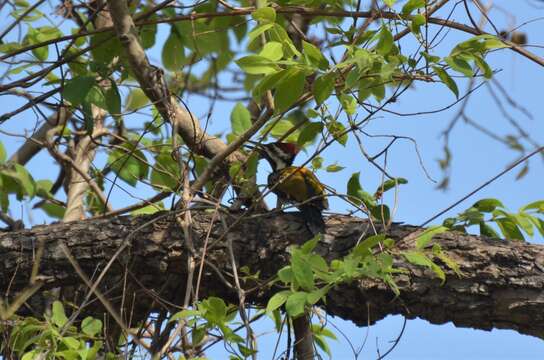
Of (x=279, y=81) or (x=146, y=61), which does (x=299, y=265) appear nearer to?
(x=279, y=81)

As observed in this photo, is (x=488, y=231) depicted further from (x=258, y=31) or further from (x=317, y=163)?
(x=258, y=31)

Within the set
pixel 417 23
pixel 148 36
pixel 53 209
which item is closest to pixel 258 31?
pixel 417 23

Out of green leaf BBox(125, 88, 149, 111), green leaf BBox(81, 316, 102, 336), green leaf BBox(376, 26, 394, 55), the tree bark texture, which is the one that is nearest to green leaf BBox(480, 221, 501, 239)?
the tree bark texture

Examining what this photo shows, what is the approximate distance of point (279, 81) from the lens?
301 cm

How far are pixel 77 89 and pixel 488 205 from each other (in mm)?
1868

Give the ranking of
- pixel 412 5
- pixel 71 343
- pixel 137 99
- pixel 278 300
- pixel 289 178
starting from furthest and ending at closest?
pixel 137 99 < pixel 289 178 < pixel 412 5 < pixel 71 343 < pixel 278 300

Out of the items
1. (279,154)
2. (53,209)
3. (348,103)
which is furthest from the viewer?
(53,209)

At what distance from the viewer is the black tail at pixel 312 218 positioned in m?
3.84

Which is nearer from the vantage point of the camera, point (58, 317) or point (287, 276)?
point (287, 276)

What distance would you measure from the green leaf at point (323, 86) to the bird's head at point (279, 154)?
192 centimetres

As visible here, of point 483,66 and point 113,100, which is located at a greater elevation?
Result: point 113,100

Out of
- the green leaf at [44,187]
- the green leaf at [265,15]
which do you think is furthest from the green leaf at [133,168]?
the green leaf at [265,15]

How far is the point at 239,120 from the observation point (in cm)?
426

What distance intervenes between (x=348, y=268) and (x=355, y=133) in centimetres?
98
